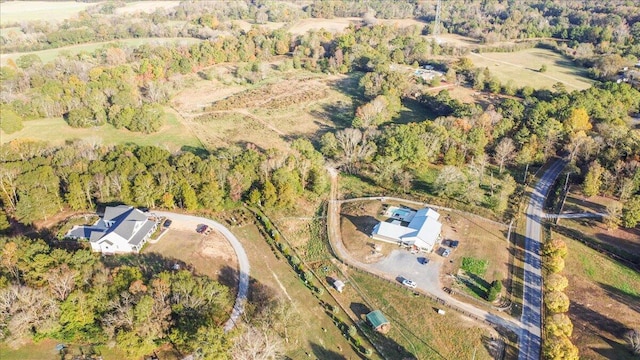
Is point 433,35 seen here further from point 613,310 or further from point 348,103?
point 613,310

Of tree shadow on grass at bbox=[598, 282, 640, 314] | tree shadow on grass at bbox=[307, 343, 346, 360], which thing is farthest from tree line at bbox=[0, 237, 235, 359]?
tree shadow on grass at bbox=[598, 282, 640, 314]

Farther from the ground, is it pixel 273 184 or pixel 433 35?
pixel 433 35

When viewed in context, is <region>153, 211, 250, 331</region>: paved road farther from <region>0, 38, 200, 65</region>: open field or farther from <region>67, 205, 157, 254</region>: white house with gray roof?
<region>0, 38, 200, 65</region>: open field

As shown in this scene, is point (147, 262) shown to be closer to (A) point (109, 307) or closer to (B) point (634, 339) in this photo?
(A) point (109, 307)

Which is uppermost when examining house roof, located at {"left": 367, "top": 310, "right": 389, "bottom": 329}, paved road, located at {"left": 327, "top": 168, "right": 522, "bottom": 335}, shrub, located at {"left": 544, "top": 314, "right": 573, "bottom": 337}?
shrub, located at {"left": 544, "top": 314, "right": 573, "bottom": 337}

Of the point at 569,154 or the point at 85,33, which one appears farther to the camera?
the point at 85,33

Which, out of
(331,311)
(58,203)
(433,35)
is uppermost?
(433,35)

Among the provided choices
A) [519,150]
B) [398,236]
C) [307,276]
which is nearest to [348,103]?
[519,150]
